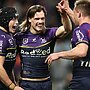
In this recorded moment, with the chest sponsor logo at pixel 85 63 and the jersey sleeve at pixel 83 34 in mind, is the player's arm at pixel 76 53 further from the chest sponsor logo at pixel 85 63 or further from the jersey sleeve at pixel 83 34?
the chest sponsor logo at pixel 85 63

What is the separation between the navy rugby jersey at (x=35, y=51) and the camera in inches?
250

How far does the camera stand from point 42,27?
20.9ft

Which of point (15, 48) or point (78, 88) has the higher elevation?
point (15, 48)

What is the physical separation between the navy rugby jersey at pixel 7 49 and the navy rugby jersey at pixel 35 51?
206mm

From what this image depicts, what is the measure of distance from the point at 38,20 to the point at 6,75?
0.95 m

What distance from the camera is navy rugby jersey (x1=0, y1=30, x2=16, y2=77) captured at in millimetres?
6113

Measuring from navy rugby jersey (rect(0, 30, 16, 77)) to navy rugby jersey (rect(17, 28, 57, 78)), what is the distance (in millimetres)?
206

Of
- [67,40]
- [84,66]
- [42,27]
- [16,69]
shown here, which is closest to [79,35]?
[84,66]

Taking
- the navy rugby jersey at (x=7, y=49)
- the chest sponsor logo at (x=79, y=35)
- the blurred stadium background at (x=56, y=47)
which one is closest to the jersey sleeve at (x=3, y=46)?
the navy rugby jersey at (x=7, y=49)

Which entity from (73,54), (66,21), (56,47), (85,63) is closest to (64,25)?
(66,21)

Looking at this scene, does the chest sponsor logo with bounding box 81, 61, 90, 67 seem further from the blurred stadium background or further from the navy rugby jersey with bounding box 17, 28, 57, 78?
the blurred stadium background

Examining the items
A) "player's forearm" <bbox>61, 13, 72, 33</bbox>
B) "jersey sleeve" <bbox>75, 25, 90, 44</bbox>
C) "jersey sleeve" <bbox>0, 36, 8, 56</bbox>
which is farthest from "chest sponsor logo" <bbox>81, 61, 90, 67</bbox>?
"jersey sleeve" <bbox>0, 36, 8, 56</bbox>

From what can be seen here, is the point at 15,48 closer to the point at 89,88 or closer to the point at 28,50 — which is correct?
the point at 28,50

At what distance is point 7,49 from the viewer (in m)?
6.16
